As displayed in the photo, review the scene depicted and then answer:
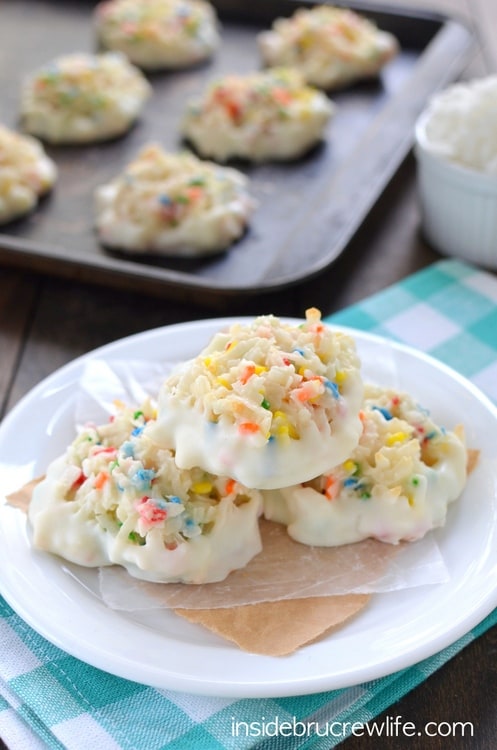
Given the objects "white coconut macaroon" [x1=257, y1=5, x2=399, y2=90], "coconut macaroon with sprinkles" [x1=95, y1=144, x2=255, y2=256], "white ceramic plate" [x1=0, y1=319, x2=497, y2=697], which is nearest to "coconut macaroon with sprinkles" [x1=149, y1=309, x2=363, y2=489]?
"white ceramic plate" [x1=0, y1=319, x2=497, y2=697]

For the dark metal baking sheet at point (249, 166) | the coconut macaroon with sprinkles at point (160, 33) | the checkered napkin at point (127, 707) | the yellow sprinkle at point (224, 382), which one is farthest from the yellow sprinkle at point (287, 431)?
the coconut macaroon with sprinkles at point (160, 33)

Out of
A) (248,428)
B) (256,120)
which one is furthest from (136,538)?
(256,120)

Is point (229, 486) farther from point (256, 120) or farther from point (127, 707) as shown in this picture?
point (256, 120)

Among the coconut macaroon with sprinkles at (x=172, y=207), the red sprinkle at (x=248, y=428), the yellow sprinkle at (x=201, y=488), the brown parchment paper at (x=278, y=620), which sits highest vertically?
the red sprinkle at (x=248, y=428)

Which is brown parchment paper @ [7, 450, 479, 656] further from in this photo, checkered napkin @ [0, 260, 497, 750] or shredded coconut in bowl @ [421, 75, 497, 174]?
shredded coconut in bowl @ [421, 75, 497, 174]

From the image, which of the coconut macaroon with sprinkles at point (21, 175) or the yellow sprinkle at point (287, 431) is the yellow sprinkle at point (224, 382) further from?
the coconut macaroon with sprinkles at point (21, 175)

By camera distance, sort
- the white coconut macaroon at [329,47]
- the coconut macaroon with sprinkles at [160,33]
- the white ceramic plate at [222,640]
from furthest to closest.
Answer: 1. the coconut macaroon with sprinkles at [160,33]
2. the white coconut macaroon at [329,47]
3. the white ceramic plate at [222,640]
